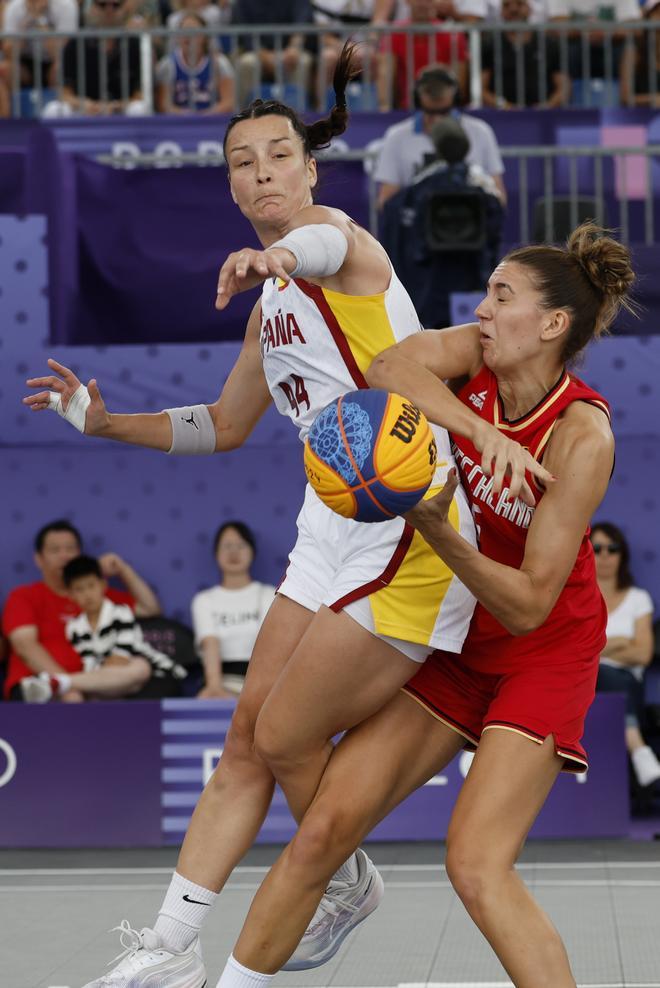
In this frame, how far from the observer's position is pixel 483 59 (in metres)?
10.7

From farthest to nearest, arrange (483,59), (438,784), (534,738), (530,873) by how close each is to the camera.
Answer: (483,59) → (438,784) → (530,873) → (534,738)

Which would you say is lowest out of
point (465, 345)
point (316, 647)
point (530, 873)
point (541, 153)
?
point (530, 873)

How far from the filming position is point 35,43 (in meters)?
10.8

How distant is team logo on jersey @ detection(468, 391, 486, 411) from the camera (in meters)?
3.63

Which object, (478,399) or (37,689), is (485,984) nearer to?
(478,399)

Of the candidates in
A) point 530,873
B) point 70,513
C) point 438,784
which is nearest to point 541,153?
point 70,513

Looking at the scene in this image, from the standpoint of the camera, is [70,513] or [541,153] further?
[541,153]

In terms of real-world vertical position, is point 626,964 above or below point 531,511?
below

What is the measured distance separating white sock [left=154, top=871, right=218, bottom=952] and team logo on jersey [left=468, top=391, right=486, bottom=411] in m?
1.33

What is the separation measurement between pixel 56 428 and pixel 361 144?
2.78 metres

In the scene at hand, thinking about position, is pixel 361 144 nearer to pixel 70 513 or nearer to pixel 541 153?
pixel 541 153

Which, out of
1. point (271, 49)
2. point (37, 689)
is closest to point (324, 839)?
point (37, 689)

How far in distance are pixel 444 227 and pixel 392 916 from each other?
12.9 ft

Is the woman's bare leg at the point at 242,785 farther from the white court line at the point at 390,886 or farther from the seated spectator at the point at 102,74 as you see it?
the seated spectator at the point at 102,74
